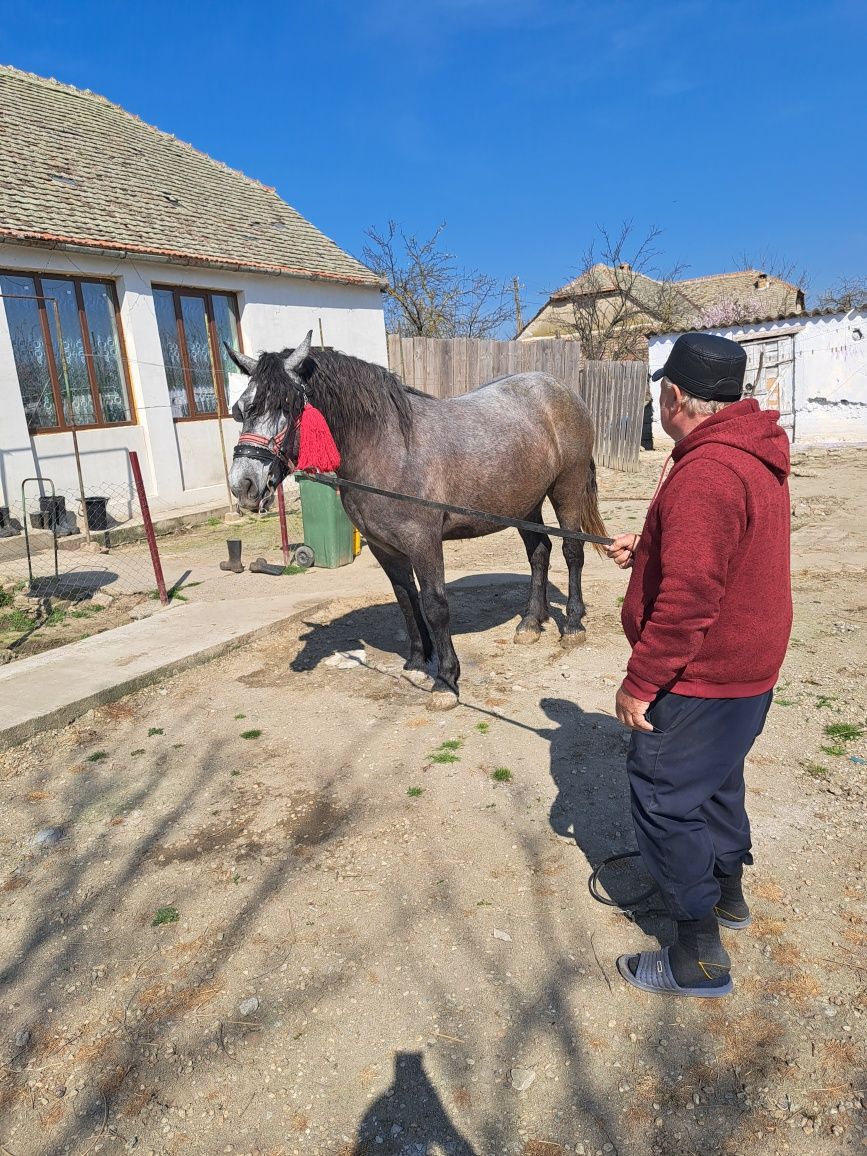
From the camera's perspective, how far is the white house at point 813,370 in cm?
1658

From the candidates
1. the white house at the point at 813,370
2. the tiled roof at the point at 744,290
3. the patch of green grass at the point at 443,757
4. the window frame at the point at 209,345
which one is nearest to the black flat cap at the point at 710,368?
the patch of green grass at the point at 443,757

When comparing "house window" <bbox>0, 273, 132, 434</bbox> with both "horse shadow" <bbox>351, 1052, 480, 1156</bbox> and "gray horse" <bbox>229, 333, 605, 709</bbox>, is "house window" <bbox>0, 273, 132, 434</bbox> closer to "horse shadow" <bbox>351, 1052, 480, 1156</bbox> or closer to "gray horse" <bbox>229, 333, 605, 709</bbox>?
"gray horse" <bbox>229, 333, 605, 709</bbox>

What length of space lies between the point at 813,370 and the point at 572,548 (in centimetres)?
1505

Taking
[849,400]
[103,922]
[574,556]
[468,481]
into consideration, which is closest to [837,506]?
[574,556]

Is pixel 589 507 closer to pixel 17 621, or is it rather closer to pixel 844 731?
pixel 844 731

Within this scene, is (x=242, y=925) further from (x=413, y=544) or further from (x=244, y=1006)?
(x=413, y=544)

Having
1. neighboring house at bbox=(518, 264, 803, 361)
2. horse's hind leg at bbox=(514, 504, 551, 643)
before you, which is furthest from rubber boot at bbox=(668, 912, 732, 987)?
neighboring house at bbox=(518, 264, 803, 361)

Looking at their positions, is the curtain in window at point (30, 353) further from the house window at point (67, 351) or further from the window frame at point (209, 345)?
the window frame at point (209, 345)

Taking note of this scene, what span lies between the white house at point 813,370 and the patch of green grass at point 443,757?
15461 millimetres

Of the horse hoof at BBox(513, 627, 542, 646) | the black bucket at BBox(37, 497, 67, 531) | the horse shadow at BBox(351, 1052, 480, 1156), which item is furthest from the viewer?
the black bucket at BBox(37, 497, 67, 531)

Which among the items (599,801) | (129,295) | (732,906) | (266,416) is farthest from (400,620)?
(129,295)

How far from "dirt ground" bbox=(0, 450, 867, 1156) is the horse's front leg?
129mm

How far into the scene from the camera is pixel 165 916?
2734 millimetres

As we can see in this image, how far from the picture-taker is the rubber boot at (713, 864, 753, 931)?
2457 millimetres
